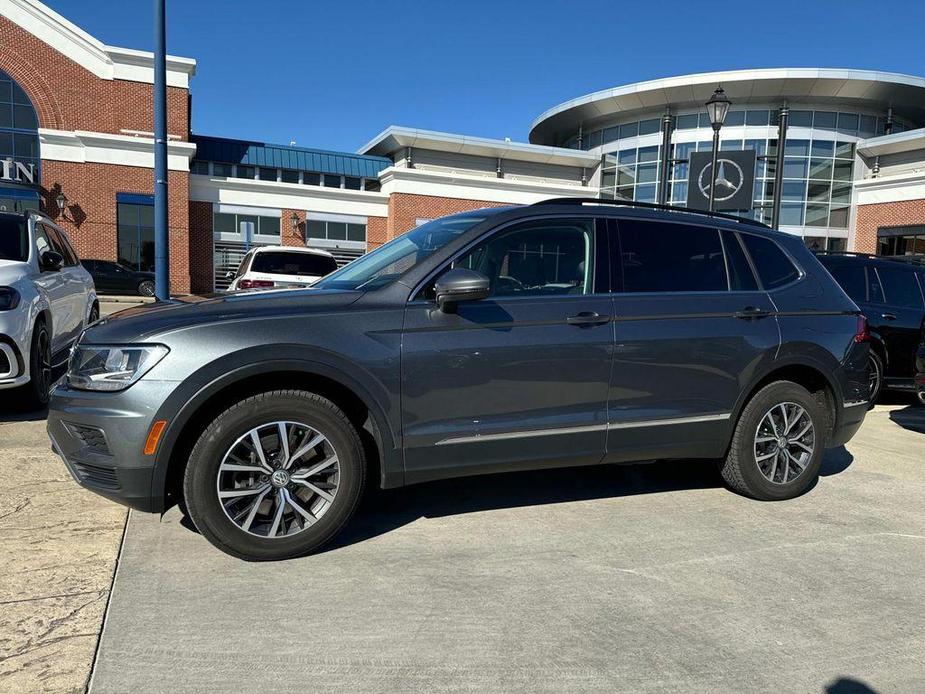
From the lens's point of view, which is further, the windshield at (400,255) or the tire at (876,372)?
the tire at (876,372)

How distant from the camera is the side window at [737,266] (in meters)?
4.59

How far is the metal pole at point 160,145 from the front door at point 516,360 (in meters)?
7.20

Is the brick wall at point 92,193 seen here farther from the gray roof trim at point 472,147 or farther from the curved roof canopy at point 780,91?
the curved roof canopy at point 780,91

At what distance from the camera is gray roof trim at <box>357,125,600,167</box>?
38625 mm

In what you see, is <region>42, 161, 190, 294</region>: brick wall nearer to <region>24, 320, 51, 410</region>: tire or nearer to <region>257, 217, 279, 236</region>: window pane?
<region>257, 217, 279, 236</region>: window pane

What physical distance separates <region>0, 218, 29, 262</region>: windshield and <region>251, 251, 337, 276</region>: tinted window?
5863mm

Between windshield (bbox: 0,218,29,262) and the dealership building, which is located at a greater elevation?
the dealership building

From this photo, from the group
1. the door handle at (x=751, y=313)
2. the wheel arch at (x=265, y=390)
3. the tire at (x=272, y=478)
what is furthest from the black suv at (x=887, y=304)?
the tire at (x=272, y=478)

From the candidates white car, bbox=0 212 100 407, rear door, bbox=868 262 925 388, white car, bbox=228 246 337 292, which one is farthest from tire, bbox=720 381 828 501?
white car, bbox=228 246 337 292

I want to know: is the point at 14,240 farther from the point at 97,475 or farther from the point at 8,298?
the point at 97,475

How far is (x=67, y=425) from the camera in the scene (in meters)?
3.41

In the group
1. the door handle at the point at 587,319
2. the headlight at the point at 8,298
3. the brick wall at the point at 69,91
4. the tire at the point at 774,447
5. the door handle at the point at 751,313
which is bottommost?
the tire at the point at 774,447

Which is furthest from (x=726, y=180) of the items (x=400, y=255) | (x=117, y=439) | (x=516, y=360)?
(x=117, y=439)

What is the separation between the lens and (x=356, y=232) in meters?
35.4
